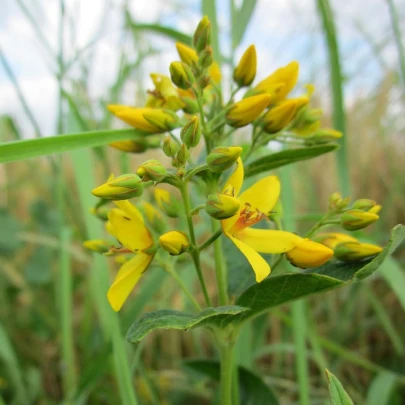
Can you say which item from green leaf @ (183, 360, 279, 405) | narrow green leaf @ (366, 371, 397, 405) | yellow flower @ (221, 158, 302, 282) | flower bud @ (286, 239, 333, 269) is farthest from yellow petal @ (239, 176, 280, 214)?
narrow green leaf @ (366, 371, 397, 405)

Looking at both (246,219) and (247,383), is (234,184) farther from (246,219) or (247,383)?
(247,383)

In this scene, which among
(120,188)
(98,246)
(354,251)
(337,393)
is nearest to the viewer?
(337,393)

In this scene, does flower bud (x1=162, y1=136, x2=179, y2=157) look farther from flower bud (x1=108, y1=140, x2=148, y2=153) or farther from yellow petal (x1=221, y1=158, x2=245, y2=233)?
flower bud (x1=108, y1=140, x2=148, y2=153)

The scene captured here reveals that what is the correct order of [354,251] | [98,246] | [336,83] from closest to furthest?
1. [354,251]
2. [98,246]
3. [336,83]

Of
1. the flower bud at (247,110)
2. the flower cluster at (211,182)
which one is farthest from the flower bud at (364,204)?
the flower bud at (247,110)

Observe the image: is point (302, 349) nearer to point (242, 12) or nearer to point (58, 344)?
point (242, 12)

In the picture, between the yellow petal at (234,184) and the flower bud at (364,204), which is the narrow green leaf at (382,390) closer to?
the flower bud at (364,204)

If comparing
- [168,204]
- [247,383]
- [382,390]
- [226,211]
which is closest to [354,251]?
[226,211]

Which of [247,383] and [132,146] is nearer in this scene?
[132,146]
